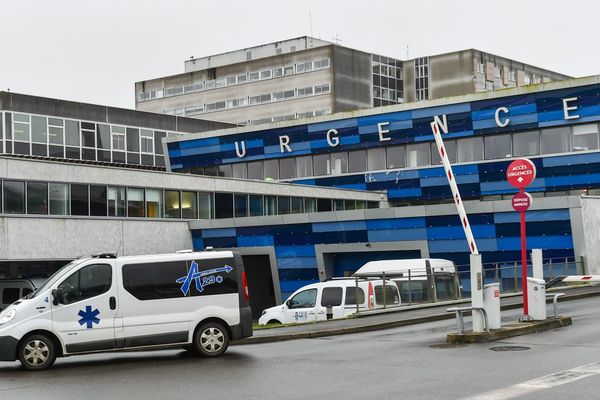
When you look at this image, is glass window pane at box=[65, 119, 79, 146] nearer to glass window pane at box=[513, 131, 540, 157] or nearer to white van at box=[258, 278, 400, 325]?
glass window pane at box=[513, 131, 540, 157]

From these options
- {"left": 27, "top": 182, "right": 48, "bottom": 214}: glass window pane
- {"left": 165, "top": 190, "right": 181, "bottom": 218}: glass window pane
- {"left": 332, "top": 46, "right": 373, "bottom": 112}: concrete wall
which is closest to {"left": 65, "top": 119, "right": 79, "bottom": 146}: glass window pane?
{"left": 165, "top": 190, "right": 181, "bottom": 218}: glass window pane

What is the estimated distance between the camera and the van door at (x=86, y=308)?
15609mm

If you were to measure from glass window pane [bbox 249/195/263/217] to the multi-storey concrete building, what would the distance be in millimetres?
43692

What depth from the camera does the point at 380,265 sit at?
97.6 feet

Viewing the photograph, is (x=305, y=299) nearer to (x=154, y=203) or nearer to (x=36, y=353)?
(x=36, y=353)

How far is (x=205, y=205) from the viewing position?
4322 cm

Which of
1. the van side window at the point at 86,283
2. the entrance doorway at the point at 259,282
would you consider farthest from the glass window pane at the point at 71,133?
the van side window at the point at 86,283

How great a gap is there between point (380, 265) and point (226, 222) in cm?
1414

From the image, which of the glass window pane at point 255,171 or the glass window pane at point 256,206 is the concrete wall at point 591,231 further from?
the glass window pane at point 255,171

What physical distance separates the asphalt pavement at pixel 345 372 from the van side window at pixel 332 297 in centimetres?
654

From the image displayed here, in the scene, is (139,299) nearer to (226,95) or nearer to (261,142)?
(261,142)

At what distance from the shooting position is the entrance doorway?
43781 millimetres

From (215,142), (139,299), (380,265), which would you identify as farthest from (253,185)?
(139,299)

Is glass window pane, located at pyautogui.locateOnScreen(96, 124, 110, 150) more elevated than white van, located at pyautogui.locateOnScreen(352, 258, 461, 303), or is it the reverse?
glass window pane, located at pyautogui.locateOnScreen(96, 124, 110, 150)
